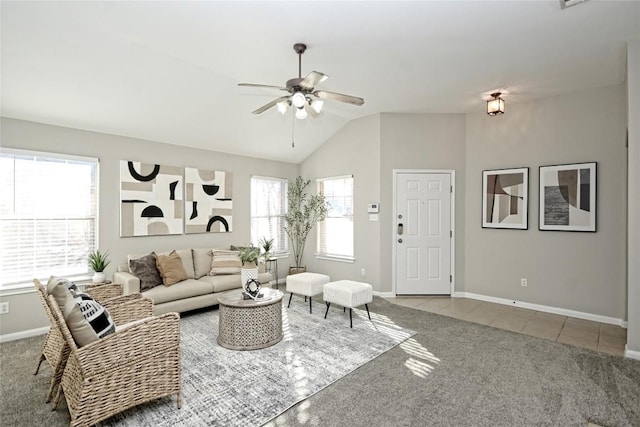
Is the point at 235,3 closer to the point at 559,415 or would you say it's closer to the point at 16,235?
the point at 16,235

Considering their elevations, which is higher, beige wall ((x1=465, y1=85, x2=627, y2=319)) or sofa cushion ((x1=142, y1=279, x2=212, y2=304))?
beige wall ((x1=465, y1=85, x2=627, y2=319))

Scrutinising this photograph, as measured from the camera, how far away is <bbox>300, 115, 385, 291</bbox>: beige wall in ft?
18.0

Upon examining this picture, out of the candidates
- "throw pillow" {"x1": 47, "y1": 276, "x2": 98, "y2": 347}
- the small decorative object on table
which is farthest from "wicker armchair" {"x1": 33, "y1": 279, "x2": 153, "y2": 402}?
the small decorative object on table

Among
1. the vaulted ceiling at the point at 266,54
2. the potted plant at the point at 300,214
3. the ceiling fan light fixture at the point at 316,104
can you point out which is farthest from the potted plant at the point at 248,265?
the potted plant at the point at 300,214

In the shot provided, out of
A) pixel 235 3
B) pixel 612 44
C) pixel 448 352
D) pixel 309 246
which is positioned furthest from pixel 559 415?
pixel 309 246

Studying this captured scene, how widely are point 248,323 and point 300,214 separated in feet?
11.2

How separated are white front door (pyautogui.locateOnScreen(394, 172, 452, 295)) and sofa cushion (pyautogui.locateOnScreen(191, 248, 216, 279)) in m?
3.04

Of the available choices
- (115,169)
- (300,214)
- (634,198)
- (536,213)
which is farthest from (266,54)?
(536,213)

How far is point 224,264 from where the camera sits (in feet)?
16.0

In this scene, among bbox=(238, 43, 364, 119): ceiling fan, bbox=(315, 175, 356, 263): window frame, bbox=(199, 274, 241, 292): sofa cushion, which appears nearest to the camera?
bbox=(238, 43, 364, 119): ceiling fan

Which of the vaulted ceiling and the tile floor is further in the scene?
the tile floor

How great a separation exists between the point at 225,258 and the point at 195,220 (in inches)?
33.3

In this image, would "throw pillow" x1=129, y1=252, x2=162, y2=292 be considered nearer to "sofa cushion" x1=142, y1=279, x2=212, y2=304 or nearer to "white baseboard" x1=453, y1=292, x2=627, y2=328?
"sofa cushion" x1=142, y1=279, x2=212, y2=304

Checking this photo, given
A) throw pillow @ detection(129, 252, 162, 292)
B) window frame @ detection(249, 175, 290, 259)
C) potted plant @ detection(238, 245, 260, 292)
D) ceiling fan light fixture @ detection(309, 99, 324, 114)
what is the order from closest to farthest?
ceiling fan light fixture @ detection(309, 99, 324, 114)
potted plant @ detection(238, 245, 260, 292)
throw pillow @ detection(129, 252, 162, 292)
window frame @ detection(249, 175, 290, 259)
